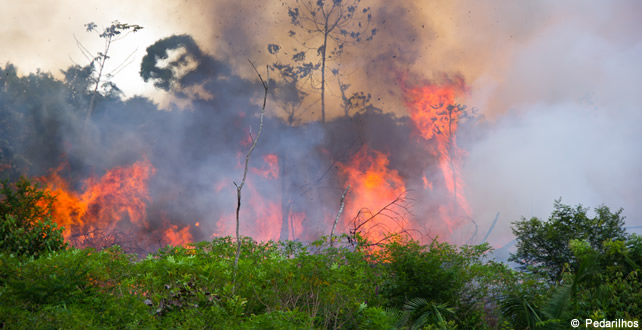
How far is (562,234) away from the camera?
15.4 meters

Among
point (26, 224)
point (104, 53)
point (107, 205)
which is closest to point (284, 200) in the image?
point (107, 205)

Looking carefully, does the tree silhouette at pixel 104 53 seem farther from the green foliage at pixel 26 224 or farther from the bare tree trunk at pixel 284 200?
the green foliage at pixel 26 224

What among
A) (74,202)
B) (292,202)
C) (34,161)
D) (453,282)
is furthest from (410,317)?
(34,161)

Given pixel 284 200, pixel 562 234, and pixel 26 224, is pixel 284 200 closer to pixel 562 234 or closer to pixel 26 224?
pixel 562 234

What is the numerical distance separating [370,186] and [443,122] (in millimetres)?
5388

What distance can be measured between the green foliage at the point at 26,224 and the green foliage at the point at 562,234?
499 inches

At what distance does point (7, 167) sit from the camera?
69.1 feet

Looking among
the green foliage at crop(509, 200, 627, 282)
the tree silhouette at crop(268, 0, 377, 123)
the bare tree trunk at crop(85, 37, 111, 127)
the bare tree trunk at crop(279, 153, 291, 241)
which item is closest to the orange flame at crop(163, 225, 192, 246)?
the bare tree trunk at crop(279, 153, 291, 241)

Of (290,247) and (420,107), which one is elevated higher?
(420,107)

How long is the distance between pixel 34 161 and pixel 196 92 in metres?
7.96

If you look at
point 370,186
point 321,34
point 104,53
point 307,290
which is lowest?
point 307,290

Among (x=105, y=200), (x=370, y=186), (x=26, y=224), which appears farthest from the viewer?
(x=370, y=186)

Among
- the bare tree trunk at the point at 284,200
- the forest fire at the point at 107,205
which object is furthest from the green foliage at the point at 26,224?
the bare tree trunk at the point at 284,200

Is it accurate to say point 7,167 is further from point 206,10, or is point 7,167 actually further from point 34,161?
point 206,10
